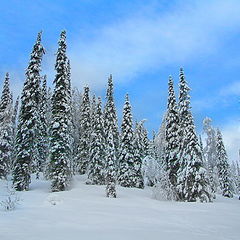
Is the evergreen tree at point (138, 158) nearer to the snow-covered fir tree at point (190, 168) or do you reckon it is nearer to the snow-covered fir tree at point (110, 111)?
the snow-covered fir tree at point (110, 111)

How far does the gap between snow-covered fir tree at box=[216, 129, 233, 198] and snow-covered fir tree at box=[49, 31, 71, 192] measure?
35.8 metres

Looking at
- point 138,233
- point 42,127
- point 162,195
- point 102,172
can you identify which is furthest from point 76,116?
point 138,233

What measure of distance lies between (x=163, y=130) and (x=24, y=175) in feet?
61.4

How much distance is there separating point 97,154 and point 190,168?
15.5m

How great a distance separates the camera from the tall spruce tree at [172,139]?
1426 inches

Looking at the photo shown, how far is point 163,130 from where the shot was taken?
38906mm

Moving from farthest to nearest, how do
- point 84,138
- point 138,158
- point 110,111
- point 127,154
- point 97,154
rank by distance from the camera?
point 84,138, point 138,158, point 110,111, point 127,154, point 97,154

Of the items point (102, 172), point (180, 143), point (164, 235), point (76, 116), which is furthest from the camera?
point (76, 116)

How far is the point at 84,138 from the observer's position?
50.8 metres

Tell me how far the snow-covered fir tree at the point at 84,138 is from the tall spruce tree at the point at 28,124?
1624cm

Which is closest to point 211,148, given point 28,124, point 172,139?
point 172,139

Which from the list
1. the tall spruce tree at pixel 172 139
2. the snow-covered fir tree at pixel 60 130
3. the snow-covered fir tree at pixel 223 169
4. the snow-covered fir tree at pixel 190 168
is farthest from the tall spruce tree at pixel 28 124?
the snow-covered fir tree at pixel 223 169

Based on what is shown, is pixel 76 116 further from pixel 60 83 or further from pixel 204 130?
pixel 204 130

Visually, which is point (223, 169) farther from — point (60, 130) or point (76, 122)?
point (60, 130)
